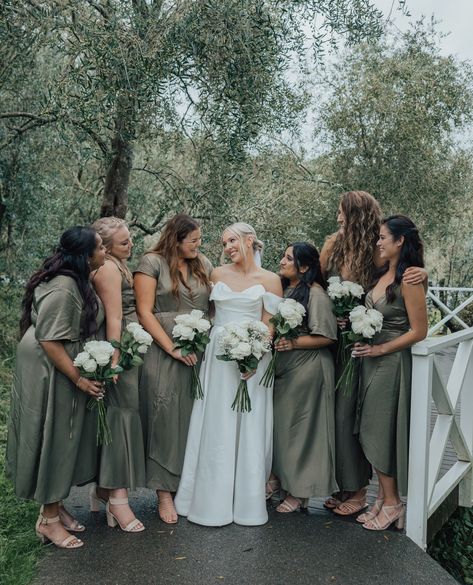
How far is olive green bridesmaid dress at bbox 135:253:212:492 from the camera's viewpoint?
430 centimetres

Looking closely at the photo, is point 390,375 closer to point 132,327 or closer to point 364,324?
point 364,324

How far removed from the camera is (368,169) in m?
13.7

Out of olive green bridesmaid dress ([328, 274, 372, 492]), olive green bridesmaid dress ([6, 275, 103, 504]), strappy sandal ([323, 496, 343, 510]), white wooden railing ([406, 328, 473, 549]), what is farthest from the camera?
strappy sandal ([323, 496, 343, 510])

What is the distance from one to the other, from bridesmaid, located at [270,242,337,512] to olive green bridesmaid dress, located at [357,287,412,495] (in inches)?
11.6

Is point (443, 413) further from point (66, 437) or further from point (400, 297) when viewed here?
point (66, 437)

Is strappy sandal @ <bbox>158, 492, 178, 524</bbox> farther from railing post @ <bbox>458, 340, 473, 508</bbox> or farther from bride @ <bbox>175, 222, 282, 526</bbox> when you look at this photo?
railing post @ <bbox>458, 340, 473, 508</bbox>

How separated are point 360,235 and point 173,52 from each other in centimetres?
241

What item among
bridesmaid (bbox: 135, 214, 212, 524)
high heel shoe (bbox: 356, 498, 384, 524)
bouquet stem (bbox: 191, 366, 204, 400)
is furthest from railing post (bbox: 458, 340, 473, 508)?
bridesmaid (bbox: 135, 214, 212, 524)

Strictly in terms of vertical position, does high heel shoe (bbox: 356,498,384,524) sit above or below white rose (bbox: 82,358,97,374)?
below

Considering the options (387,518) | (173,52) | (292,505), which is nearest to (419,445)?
(387,518)

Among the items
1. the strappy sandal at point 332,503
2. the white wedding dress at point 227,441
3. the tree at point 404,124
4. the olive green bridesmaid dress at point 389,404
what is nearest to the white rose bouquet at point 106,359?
the white wedding dress at point 227,441

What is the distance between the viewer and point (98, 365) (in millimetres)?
3729

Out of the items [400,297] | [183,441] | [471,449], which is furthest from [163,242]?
[471,449]

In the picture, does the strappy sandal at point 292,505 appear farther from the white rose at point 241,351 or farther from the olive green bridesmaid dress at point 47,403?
the olive green bridesmaid dress at point 47,403
